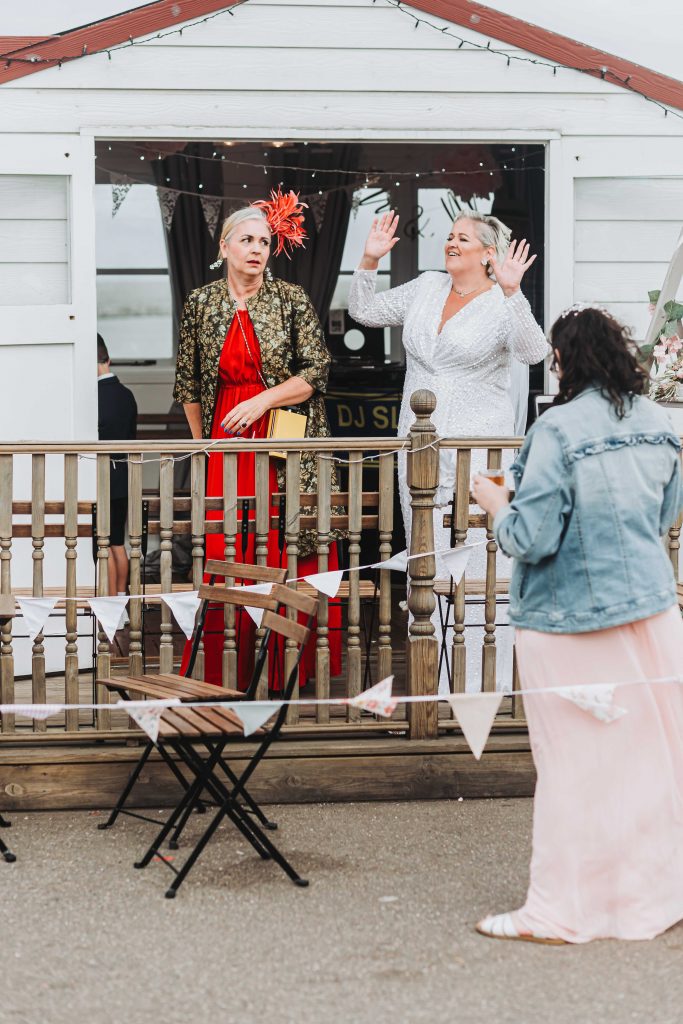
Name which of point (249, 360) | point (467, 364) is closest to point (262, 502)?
point (249, 360)

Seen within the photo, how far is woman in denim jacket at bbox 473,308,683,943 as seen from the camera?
12.7 ft

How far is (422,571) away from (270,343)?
1368mm

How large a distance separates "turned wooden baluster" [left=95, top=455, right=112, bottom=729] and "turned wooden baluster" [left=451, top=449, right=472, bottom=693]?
127 centimetres

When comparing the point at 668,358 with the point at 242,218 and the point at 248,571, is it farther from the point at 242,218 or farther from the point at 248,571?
the point at 248,571

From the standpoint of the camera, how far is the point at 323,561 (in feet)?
17.1

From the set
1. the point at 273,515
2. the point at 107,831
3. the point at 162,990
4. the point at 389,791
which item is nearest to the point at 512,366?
the point at 273,515

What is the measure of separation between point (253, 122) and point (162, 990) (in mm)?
4120

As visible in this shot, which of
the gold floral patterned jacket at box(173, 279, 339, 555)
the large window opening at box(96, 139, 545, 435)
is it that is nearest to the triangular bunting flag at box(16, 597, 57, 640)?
the gold floral patterned jacket at box(173, 279, 339, 555)

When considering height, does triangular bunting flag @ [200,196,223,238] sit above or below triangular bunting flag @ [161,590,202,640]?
above

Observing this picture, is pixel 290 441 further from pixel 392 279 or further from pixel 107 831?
pixel 392 279

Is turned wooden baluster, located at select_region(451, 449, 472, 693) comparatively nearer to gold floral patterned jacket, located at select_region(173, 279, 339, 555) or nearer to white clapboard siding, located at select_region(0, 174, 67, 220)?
gold floral patterned jacket, located at select_region(173, 279, 339, 555)

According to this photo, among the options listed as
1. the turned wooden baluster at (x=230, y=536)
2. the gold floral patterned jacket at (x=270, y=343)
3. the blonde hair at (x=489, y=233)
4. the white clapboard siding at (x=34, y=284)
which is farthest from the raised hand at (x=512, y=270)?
the white clapboard siding at (x=34, y=284)

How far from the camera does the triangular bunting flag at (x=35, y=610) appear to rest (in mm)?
4906

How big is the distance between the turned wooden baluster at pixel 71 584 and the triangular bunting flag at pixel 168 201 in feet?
16.6
